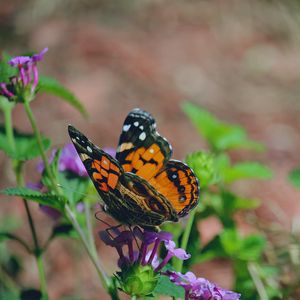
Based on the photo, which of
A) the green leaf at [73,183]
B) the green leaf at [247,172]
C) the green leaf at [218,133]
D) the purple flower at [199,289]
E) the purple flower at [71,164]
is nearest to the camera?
the purple flower at [199,289]

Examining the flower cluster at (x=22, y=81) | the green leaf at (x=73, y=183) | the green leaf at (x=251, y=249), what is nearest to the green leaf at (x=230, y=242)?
the green leaf at (x=251, y=249)

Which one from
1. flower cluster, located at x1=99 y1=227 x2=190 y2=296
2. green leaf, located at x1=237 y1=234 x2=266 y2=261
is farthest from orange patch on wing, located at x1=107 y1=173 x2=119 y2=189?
green leaf, located at x1=237 y1=234 x2=266 y2=261

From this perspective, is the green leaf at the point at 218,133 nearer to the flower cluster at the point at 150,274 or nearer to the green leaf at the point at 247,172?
the green leaf at the point at 247,172

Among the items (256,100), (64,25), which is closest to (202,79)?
(256,100)

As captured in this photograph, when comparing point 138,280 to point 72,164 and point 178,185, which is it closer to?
point 178,185

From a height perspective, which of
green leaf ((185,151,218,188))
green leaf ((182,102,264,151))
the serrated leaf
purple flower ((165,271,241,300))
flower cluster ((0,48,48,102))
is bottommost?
purple flower ((165,271,241,300))

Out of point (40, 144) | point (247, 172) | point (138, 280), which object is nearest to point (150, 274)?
point (138, 280)

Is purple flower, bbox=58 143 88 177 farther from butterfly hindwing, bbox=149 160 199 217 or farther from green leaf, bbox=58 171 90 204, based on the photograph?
butterfly hindwing, bbox=149 160 199 217
